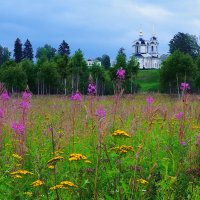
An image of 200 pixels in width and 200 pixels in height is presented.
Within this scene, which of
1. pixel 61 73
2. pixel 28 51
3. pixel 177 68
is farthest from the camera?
pixel 28 51

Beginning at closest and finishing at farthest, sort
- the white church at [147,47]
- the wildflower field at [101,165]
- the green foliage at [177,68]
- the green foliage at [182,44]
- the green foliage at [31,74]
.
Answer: the wildflower field at [101,165], the green foliage at [177,68], the green foliage at [31,74], the green foliage at [182,44], the white church at [147,47]

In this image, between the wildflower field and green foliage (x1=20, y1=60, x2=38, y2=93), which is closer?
the wildflower field

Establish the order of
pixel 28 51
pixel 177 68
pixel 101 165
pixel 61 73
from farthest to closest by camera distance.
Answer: pixel 28 51 → pixel 61 73 → pixel 177 68 → pixel 101 165

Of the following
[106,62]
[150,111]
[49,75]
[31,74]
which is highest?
[106,62]

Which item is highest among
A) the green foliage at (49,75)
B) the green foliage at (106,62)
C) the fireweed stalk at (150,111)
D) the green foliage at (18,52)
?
the green foliage at (18,52)

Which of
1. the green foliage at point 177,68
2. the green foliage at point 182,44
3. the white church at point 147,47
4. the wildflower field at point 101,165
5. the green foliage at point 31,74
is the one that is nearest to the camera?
the wildflower field at point 101,165

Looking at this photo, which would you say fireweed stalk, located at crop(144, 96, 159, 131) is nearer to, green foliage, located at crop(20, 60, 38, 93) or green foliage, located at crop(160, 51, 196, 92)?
green foliage, located at crop(160, 51, 196, 92)

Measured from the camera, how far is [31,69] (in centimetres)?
5638

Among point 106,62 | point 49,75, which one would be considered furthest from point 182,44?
point 49,75

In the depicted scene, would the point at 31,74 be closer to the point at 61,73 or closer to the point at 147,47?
the point at 61,73

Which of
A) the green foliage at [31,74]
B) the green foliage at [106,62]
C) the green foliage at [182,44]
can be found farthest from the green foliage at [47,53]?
the green foliage at [31,74]

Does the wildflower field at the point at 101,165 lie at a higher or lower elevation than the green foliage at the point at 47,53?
lower

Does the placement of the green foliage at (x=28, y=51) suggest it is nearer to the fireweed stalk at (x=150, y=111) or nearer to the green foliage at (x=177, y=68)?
the green foliage at (x=177, y=68)

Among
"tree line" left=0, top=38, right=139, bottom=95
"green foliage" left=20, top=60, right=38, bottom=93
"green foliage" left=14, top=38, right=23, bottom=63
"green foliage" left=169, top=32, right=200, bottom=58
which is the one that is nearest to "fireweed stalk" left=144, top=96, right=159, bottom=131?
"tree line" left=0, top=38, right=139, bottom=95
